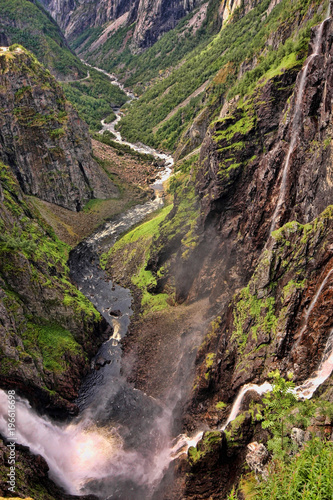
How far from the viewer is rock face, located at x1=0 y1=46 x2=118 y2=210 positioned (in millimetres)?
80562

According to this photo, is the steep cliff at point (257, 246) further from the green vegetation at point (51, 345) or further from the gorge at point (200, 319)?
the green vegetation at point (51, 345)

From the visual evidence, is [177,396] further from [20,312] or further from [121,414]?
[20,312]

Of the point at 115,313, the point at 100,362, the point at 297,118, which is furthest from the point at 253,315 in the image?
the point at 115,313

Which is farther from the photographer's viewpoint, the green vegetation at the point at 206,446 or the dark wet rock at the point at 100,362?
the dark wet rock at the point at 100,362

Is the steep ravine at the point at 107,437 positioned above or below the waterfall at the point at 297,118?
below

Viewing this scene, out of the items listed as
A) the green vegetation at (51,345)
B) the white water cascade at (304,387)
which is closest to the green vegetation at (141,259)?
the green vegetation at (51,345)

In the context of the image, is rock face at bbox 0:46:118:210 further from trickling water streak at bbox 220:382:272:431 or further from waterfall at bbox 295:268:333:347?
waterfall at bbox 295:268:333:347

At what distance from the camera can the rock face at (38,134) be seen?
80562mm

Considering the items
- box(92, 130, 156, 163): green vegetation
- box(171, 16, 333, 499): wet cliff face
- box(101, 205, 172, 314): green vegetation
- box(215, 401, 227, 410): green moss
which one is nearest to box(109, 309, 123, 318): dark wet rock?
box(101, 205, 172, 314): green vegetation

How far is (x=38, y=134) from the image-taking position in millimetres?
82562

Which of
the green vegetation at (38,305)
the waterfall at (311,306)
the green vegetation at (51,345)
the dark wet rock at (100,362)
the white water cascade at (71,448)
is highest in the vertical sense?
the waterfall at (311,306)

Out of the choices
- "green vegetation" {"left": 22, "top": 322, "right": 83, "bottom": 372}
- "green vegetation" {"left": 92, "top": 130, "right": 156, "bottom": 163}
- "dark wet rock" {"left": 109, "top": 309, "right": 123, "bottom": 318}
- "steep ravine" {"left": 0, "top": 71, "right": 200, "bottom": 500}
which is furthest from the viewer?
"green vegetation" {"left": 92, "top": 130, "right": 156, "bottom": 163}

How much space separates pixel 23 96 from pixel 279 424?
9069 cm

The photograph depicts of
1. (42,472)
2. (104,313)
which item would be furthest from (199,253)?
(42,472)
